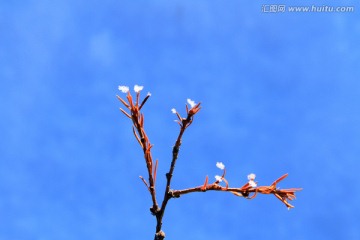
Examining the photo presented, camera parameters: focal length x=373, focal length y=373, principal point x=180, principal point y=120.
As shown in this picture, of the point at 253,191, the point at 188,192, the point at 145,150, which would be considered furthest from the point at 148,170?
the point at 253,191

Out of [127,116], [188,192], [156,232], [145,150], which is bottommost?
[156,232]

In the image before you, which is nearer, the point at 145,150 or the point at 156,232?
the point at 156,232

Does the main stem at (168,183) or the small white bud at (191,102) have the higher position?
the small white bud at (191,102)

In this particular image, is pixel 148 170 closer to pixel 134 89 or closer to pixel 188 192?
pixel 188 192

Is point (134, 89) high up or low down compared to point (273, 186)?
up

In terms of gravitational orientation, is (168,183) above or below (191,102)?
below

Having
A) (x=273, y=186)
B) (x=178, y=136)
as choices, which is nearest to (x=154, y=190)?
(x=178, y=136)

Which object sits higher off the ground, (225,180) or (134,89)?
(134,89)

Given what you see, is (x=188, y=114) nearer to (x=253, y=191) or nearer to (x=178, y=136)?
(x=178, y=136)

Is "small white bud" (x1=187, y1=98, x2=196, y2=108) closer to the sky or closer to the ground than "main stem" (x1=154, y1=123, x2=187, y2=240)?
closer to the sky
